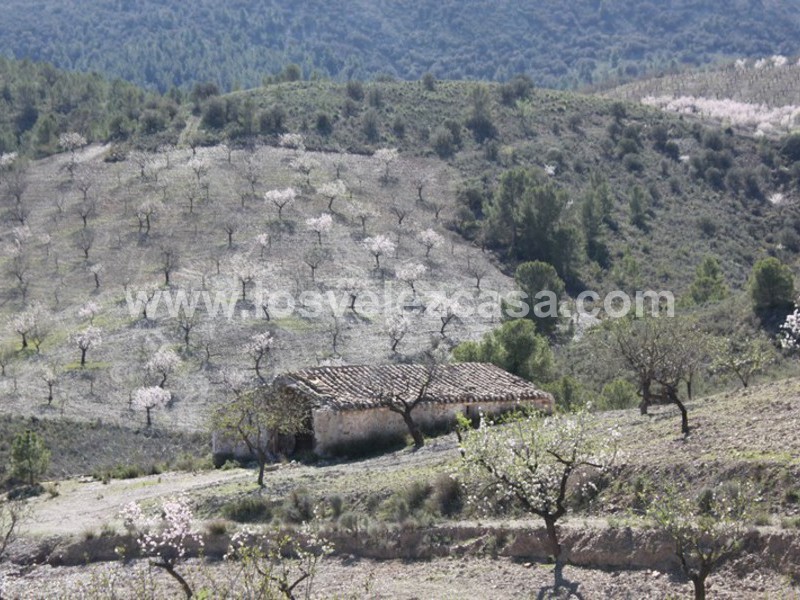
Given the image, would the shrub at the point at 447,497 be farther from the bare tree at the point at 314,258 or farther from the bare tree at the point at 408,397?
the bare tree at the point at 314,258

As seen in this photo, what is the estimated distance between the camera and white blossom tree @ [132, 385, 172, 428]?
55.0 meters

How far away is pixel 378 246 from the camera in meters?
77.4

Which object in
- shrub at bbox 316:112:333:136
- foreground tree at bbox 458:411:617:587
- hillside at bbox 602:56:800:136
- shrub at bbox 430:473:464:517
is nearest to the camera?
foreground tree at bbox 458:411:617:587

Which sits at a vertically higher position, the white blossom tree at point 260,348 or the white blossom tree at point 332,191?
the white blossom tree at point 332,191

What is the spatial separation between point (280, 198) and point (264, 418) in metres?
52.2

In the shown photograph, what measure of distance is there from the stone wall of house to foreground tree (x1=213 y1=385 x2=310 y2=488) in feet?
2.30

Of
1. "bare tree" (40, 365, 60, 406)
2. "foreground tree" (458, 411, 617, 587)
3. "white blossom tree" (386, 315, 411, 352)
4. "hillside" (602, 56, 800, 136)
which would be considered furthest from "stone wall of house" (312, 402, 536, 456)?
"hillside" (602, 56, 800, 136)

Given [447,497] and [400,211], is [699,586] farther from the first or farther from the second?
[400,211]

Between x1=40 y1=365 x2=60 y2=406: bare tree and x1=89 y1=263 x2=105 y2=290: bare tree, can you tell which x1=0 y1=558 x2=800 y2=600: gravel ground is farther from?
x1=89 y1=263 x2=105 y2=290: bare tree

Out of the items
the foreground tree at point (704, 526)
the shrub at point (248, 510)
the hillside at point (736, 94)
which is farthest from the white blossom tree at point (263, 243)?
the hillside at point (736, 94)

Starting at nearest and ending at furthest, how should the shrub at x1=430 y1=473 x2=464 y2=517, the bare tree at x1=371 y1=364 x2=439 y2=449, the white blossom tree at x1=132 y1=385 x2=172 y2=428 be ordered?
the shrub at x1=430 y1=473 x2=464 y2=517 < the bare tree at x1=371 y1=364 x2=439 y2=449 < the white blossom tree at x1=132 y1=385 x2=172 y2=428

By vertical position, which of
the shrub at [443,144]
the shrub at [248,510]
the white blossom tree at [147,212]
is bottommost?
the shrub at [248,510]

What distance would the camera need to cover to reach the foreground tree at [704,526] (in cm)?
1722

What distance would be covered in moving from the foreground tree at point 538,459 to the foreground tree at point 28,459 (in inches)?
830
